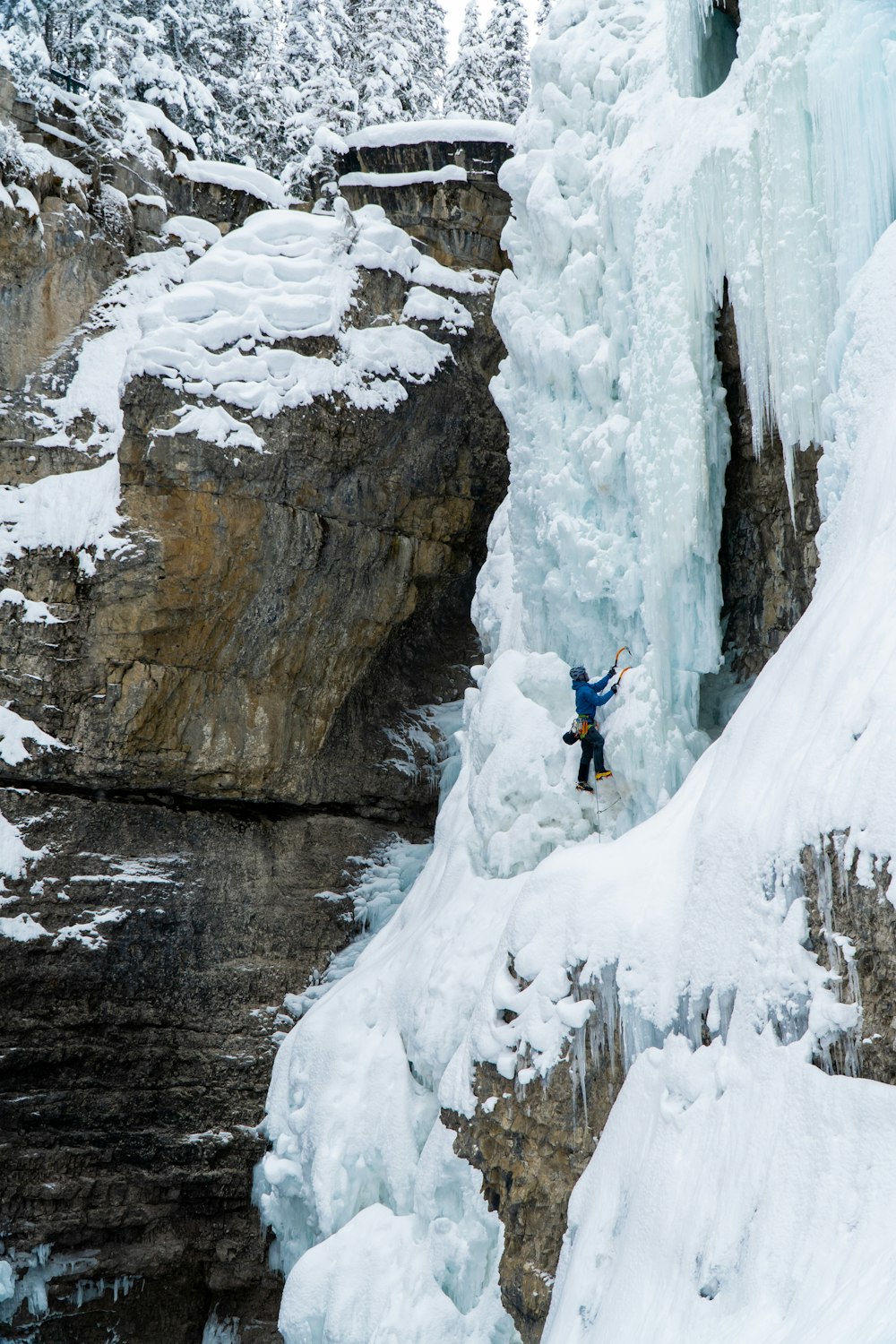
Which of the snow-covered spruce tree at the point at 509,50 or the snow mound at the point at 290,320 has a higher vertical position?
the snow-covered spruce tree at the point at 509,50

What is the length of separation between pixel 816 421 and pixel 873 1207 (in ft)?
16.8

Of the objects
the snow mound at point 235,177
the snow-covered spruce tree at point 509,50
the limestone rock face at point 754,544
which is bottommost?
the limestone rock face at point 754,544

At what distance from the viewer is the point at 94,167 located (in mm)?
14117

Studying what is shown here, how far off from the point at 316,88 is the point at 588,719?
13615 mm

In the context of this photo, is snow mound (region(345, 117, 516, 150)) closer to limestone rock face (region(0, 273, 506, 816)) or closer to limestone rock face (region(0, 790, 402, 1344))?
limestone rock face (region(0, 273, 506, 816))

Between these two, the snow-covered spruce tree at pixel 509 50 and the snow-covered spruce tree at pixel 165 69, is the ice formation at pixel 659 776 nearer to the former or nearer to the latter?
the snow-covered spruce tree at pixel 165 69

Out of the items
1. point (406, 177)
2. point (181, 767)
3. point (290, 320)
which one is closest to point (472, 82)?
point (406, 177)

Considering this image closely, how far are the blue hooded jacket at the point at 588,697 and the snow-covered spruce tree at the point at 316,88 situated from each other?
30.0 feet

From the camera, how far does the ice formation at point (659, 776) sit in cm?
561

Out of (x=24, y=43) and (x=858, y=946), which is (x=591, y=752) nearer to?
(x=858, y=946)

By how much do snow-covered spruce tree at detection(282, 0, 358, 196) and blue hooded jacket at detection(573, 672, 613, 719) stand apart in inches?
360

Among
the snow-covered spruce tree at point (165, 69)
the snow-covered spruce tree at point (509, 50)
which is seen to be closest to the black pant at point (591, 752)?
the snow-covered spruce tree at point (165, 69)

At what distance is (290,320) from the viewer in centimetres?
1342

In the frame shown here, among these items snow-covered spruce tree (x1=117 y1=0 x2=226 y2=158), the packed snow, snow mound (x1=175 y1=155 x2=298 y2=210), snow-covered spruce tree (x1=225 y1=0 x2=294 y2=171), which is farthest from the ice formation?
snow-covered spruce tree (x1=225 y1=0 x2=294 y2=171)
